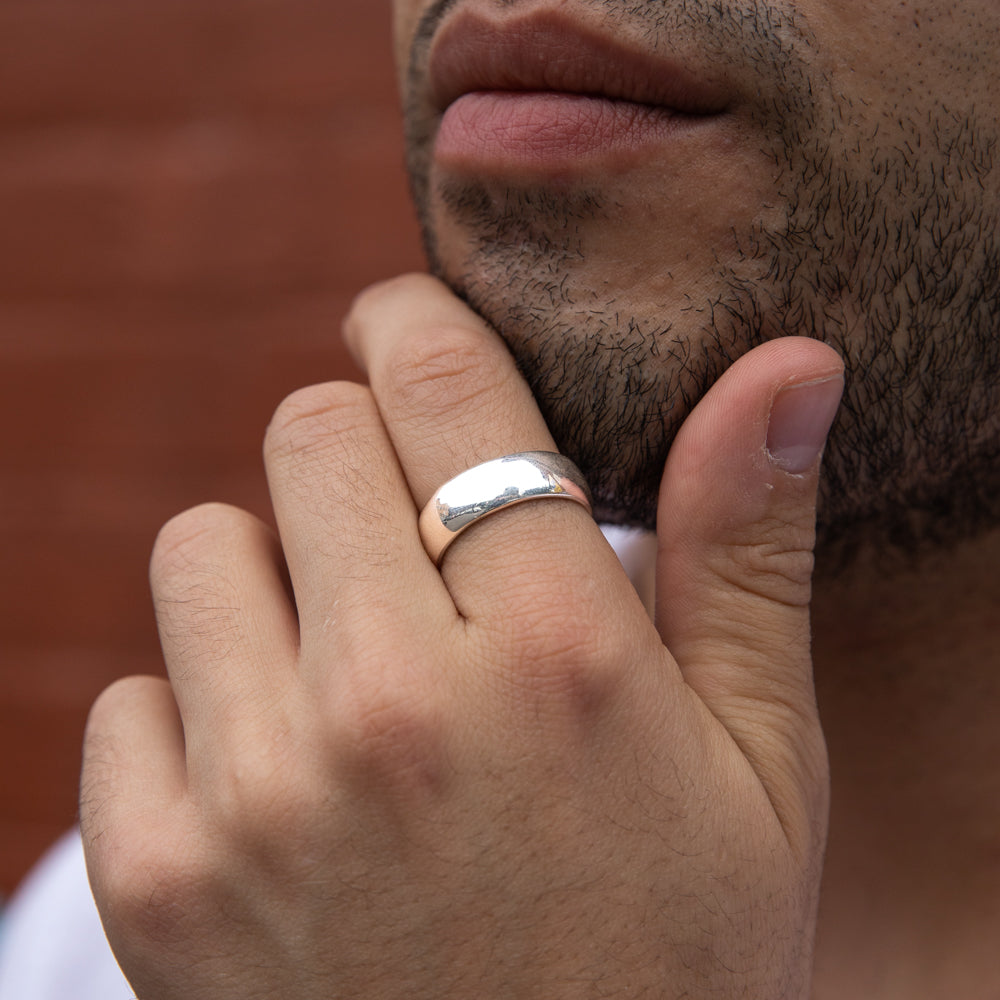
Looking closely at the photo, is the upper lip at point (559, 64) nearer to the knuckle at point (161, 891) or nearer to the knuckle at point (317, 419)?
the knuckle at point (317, 419)

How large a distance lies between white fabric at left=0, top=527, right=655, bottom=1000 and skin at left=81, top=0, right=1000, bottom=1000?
46 centimetres

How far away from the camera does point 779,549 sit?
630 mm

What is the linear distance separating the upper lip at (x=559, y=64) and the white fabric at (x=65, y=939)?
56 centimetres

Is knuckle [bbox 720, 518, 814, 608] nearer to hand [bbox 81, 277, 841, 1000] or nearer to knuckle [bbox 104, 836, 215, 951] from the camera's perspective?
hand [bbox 81, 277, 841, 1000]

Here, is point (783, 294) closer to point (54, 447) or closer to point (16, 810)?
point (54, 447)

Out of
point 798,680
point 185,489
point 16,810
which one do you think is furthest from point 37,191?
point 798,680

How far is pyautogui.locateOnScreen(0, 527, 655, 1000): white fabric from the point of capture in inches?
46.5

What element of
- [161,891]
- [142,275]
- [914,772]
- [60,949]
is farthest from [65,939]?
[142,275]

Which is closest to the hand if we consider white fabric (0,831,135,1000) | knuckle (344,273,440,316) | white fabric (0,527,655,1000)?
knuckle (344,273,440,316)

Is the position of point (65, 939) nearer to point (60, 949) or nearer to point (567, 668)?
point (60, 949)

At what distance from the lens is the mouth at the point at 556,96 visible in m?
0.69

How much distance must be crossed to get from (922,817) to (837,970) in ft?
0.59

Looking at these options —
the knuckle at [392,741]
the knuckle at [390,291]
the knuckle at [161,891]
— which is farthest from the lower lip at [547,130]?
the knuckle at [161,891]

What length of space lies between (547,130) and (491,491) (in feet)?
1.04
